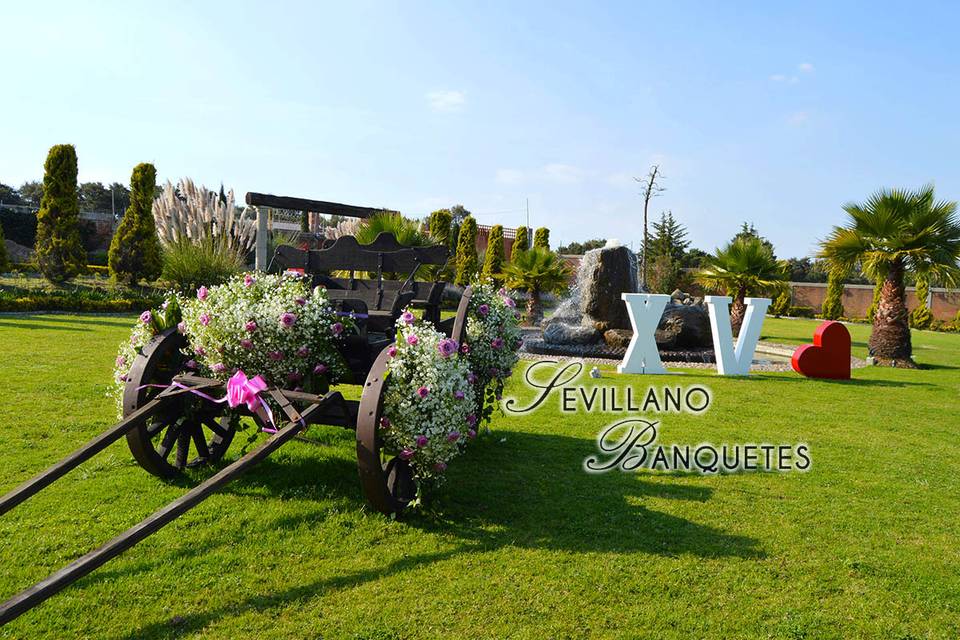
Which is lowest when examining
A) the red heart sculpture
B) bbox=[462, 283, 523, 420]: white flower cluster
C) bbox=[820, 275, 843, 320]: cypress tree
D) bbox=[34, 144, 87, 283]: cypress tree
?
the red heart sculpture

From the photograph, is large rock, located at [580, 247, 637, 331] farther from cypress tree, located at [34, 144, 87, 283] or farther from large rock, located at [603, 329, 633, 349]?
cypress tree, located at [34, 144, 87, 283]

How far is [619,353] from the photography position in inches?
504

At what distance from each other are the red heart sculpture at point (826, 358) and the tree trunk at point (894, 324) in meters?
3.13

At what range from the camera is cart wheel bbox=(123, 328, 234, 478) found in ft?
12.7

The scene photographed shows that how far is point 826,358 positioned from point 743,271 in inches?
238

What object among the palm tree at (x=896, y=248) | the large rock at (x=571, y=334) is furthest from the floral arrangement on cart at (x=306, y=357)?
the palm tree at (x=896, y=248)

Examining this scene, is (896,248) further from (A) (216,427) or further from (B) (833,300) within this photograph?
(B) (833,300)

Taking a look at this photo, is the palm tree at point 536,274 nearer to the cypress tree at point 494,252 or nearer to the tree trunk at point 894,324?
the cypress tree at point 494,252

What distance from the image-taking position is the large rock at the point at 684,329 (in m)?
12.9

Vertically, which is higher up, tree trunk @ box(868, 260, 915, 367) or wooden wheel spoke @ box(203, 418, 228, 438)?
tree trunk @ box(868, 260, 915, 367)

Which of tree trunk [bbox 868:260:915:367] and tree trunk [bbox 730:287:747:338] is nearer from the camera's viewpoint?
tree trunk [bbox 868:260:915:367]

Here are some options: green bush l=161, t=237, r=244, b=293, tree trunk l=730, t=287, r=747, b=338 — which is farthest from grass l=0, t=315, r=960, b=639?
tree trunk l=730, t=287, r=747, b=338

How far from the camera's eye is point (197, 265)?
587 inches

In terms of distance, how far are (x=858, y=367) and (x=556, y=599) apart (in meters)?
11.5
